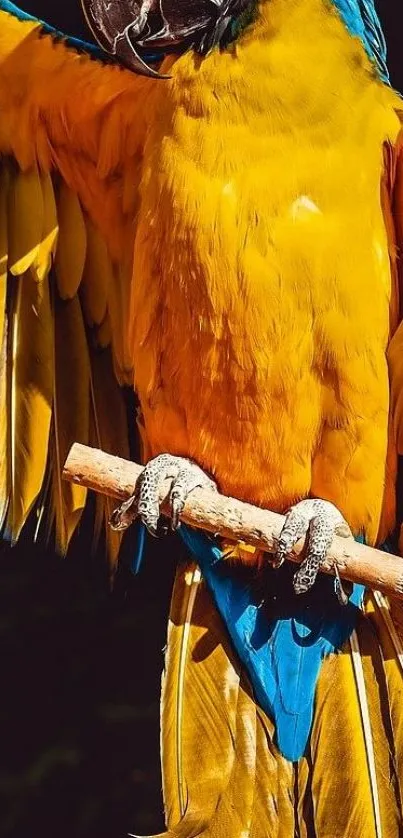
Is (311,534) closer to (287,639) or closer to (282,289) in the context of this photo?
(287,639)

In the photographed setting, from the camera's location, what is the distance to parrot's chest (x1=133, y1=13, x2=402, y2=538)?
1.54 meters

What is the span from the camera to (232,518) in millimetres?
1410

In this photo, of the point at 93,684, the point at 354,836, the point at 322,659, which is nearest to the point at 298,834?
the point at 354,836

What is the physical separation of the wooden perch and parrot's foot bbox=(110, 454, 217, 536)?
48mm

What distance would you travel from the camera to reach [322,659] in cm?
161

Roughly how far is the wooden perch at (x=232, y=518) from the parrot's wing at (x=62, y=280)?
39 centimetres

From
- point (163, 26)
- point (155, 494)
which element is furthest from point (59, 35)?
point (155, 494)

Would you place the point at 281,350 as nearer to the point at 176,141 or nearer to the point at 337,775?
the point at 176,141

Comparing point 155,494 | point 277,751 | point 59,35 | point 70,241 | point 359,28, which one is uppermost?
point 359,28

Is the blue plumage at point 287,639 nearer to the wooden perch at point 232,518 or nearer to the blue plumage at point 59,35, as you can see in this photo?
the wooden perch at point 232,518

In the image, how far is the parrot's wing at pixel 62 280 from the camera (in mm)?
1702

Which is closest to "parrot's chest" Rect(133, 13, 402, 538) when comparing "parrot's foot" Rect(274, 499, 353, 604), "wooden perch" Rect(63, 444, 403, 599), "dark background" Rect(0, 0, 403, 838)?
"parrot's foot" Rect(274, 499, 353, 604)

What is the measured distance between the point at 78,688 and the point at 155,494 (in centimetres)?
82

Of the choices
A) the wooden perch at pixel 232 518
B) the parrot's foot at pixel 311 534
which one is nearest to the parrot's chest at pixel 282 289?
the parrot's foot at pixel 311 534
